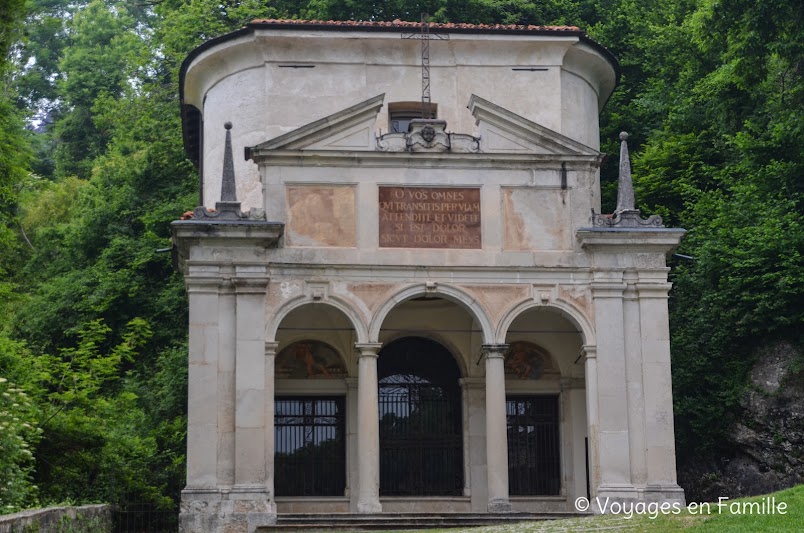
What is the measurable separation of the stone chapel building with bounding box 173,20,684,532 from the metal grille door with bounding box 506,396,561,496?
48 millimetres

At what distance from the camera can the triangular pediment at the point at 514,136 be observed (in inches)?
1187

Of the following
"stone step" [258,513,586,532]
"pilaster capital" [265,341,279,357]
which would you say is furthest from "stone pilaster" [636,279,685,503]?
"pilaster capital" [265,341,279,357]

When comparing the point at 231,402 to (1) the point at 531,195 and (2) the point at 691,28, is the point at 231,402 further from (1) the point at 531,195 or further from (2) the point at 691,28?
(2) the point at 691,28

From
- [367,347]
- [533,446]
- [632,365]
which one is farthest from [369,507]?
[533,446]

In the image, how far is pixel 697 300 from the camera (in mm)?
37625

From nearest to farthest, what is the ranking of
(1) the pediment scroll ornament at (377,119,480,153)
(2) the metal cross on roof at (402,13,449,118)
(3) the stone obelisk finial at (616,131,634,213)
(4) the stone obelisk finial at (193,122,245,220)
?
(4) the stone obelisk finial at (193,122,245,220), (1) the pediment scroll ornament at (377,119,480,153), (3) the stone obelisk finial at (616,131,634,213), (2) the metal cross on roof at (402,13,449,118)

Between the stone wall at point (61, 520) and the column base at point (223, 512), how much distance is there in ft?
5.31

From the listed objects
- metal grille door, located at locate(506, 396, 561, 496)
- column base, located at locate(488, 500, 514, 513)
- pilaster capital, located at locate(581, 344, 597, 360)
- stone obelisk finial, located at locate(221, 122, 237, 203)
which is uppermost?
stone obelisk finial, located at locate(221, 122, 237, 203)

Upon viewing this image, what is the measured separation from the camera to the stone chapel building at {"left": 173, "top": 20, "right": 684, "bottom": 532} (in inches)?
1134

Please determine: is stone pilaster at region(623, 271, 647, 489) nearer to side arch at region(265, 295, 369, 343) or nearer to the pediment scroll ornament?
the pediment scroll ornament

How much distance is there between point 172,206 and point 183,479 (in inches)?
512

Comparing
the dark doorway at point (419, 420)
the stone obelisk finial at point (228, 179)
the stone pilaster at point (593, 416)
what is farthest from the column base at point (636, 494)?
the stone obelisk finial at point (228, 179)

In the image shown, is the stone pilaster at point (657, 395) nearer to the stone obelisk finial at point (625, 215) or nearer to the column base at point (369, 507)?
the stone obelisk finial at point (625, 215)

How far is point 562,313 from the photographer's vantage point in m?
29.9
